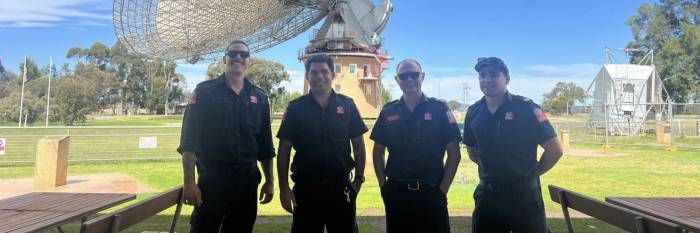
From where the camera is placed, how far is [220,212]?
3.33 metres

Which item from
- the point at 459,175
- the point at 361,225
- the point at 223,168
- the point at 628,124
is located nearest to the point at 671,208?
the point at 361,225

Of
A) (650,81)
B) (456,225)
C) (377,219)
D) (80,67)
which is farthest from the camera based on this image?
(80,67)

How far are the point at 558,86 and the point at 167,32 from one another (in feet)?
356

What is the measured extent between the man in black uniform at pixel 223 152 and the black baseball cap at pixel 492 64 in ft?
5.85

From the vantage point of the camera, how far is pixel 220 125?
11.1 feet

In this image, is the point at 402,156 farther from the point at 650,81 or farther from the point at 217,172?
the point at 650,81

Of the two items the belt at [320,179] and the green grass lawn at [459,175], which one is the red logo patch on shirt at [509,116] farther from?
the green grass lawn at [459,175]

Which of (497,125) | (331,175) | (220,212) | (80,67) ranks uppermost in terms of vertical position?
(80,67)

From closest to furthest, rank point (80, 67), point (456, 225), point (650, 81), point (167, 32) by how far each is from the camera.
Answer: point (456, 225)
point (167, 32)
point (650, 81)
point (80, 67)

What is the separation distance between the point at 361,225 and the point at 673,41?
4268 cm

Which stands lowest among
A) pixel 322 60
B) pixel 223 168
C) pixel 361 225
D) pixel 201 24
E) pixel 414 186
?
pixel 361 225

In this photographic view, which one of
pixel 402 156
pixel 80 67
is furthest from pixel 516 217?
pixel 80 67

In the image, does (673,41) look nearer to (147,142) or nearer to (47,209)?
(147,142)

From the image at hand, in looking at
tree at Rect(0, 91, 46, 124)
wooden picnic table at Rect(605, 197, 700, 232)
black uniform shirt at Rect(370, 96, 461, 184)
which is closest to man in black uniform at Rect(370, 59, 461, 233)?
black uniform shirt at Rect(370, 96, 461, 184)
